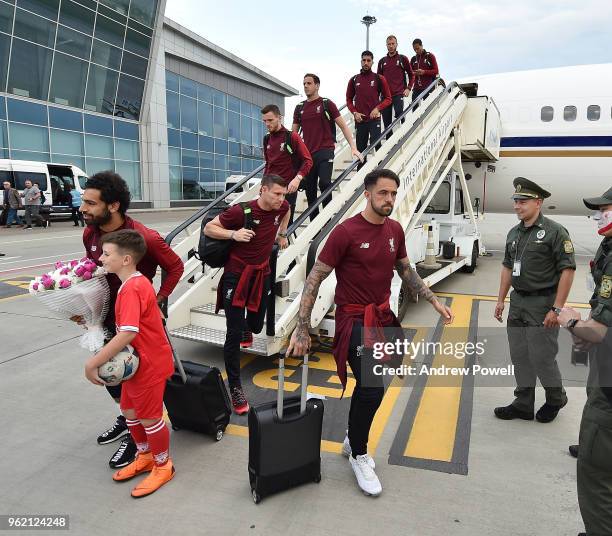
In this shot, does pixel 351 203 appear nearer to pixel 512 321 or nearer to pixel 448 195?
pixel 512 321

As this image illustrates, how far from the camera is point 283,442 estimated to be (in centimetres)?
279

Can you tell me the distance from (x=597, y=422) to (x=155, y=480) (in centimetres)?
245

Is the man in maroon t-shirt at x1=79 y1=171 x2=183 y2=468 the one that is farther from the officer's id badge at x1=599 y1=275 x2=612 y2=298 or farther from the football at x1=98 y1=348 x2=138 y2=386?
the officer's id badge at x1=599 y1=275 x2=612 y2=298

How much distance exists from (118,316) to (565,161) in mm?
10493

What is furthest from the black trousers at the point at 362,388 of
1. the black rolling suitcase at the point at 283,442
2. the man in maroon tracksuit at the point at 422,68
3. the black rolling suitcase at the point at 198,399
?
the man in maroon tracksuit at the point at 422,68

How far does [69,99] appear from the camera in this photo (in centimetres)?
2691

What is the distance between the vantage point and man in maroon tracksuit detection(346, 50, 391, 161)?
291 inches

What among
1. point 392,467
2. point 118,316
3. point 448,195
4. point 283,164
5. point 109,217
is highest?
point 448,195

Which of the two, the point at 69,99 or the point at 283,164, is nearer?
the point at 283,164

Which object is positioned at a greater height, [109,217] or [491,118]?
[491,118]

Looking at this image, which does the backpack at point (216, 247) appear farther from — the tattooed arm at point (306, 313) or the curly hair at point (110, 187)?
the tattooed arm at point (306, 313)

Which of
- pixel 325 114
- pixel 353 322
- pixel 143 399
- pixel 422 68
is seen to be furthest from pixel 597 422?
pixel 422 68

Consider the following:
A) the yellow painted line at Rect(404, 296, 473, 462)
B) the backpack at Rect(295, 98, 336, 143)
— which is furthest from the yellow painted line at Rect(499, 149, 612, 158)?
the yellow painted line at Rect(404, 296, 473, 462)

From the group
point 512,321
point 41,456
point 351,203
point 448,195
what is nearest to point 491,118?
point 448,195
